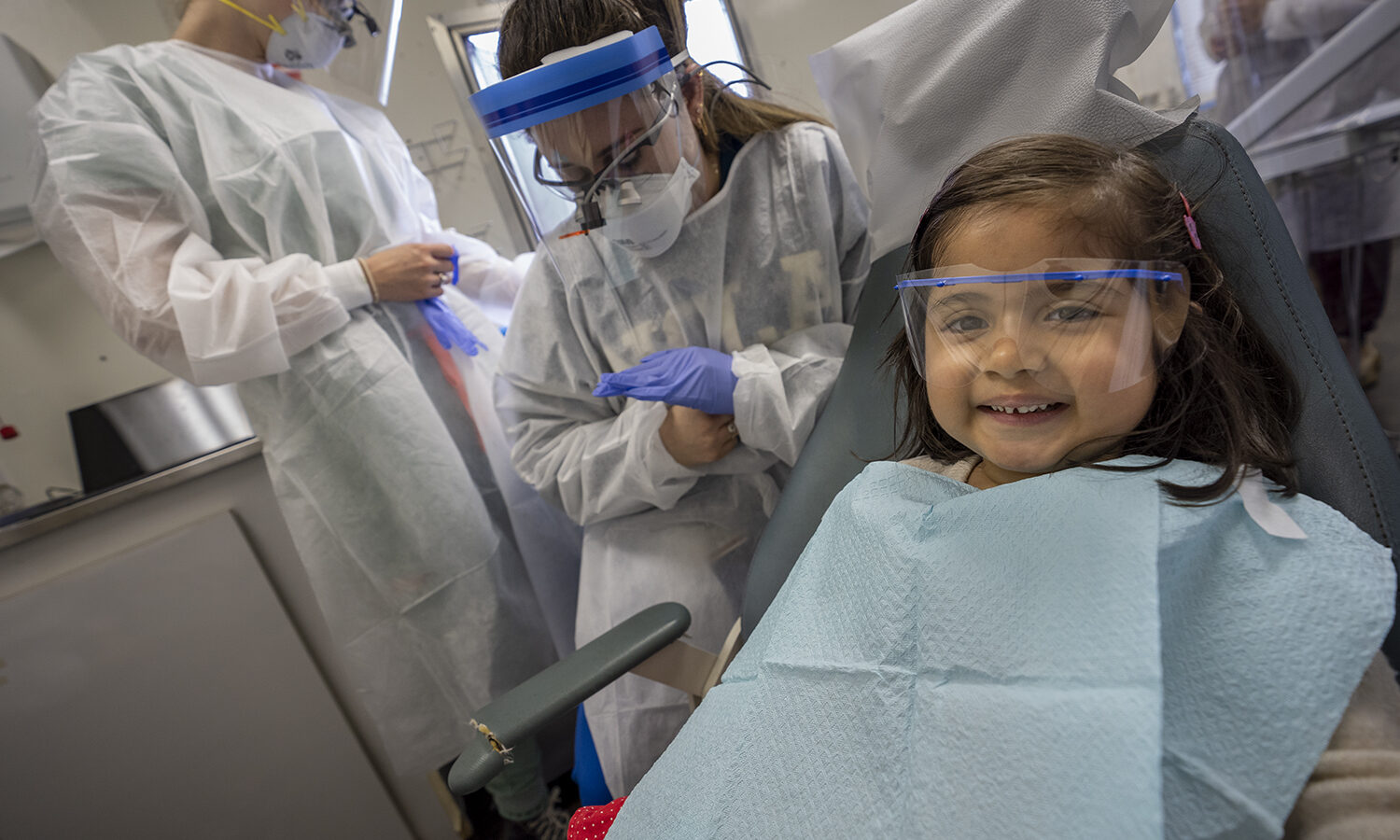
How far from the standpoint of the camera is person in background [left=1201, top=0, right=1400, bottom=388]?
146 cm

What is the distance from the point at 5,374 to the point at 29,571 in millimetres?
426

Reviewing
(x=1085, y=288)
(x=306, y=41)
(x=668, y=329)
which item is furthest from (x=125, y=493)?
(x=1085, y=288)

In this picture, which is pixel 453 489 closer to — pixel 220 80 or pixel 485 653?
pixel 485 653

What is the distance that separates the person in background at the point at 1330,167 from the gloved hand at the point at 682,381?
1.51 metres

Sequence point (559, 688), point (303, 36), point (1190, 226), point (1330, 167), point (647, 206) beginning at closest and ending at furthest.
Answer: point (1190, 226), point (559, 688), point (647, 206), point (303, 36), point (1330, 167)

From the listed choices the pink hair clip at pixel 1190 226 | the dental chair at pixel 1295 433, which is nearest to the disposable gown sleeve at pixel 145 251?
the dental chair at pixel 1295 433

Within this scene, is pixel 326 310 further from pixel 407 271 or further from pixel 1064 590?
pixel 1064 590

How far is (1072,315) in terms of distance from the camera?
0.61 meters

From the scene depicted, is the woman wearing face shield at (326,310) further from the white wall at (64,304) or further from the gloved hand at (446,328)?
the white wall at (64,304)

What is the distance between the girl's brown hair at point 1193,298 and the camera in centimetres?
64

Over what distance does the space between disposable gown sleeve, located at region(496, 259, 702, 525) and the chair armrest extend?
0.26 m

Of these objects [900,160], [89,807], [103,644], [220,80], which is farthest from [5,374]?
[900,160]

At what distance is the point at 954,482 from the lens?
0.78 meters

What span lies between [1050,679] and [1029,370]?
268 millimetres
